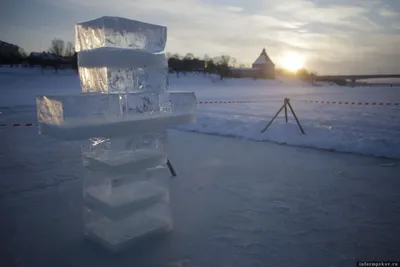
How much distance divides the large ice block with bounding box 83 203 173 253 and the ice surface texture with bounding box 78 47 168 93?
1.30 metres

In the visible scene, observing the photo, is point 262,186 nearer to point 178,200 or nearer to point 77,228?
point 178,200

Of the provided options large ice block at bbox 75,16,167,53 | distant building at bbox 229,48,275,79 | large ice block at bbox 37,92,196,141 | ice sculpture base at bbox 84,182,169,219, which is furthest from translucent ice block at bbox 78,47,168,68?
distant building at bbox 229,48,275,79

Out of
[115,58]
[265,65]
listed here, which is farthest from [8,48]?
[115,58]

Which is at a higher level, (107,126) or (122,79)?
(122,79)

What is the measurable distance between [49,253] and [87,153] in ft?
3.39

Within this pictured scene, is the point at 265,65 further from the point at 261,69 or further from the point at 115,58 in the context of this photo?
the point at 115,58

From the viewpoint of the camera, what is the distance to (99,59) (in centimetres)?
267

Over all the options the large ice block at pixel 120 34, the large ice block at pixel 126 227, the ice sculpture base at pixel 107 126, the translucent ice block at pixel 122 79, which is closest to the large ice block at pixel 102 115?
the ice sculpture base at pixel 107 126

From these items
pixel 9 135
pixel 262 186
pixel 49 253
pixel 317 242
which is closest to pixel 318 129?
pixel 262 186

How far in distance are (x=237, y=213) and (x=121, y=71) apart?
220 centimetres

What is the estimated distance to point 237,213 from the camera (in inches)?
143

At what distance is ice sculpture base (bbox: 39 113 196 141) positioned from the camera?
2.36 metres

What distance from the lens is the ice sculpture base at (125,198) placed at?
107 inches

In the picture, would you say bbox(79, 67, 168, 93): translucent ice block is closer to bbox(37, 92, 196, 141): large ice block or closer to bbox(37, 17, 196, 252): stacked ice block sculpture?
bbox(37, 17, 196, 252): stacked ice block sculpture
